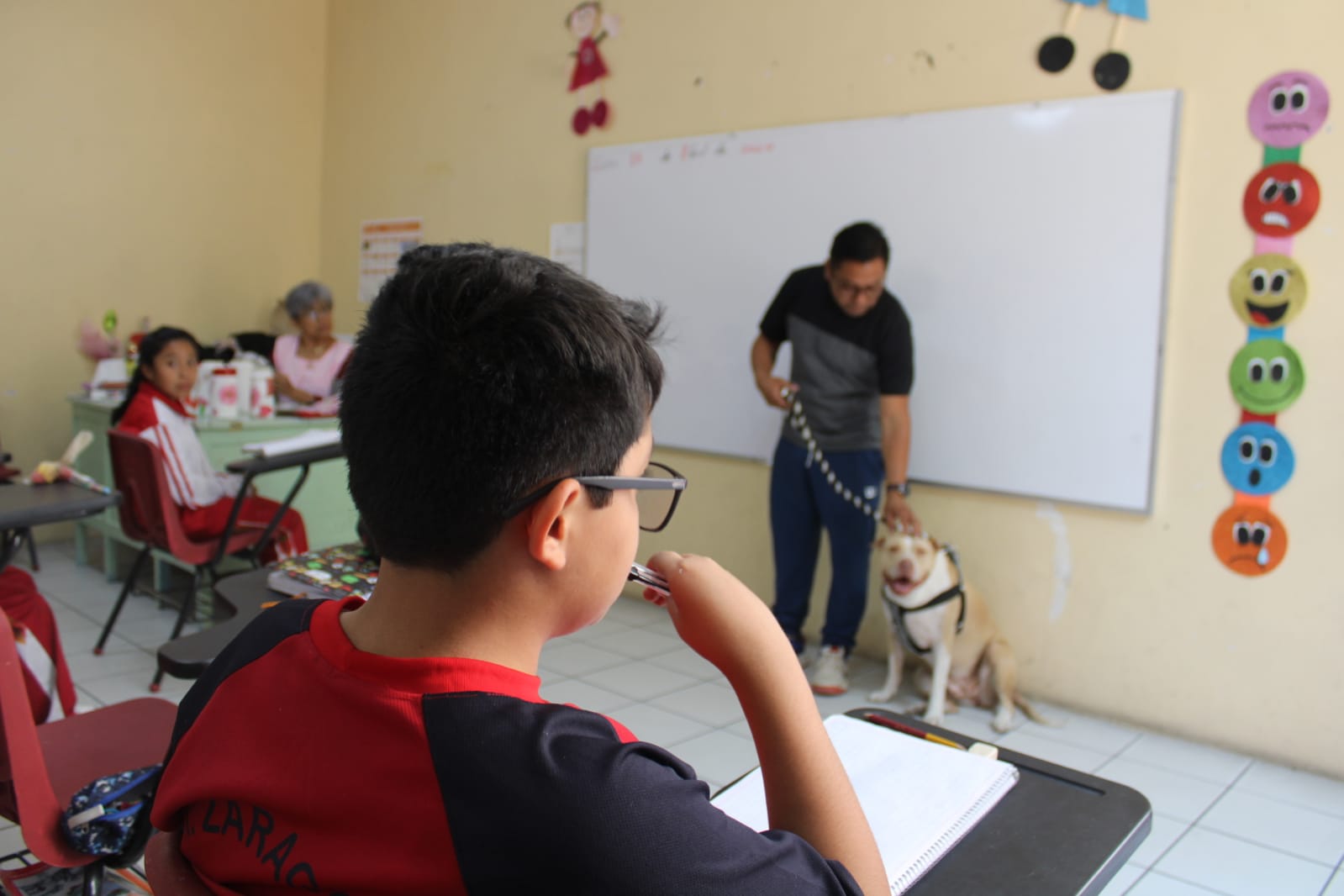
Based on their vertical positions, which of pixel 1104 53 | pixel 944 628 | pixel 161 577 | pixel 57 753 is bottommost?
pixel 161 577

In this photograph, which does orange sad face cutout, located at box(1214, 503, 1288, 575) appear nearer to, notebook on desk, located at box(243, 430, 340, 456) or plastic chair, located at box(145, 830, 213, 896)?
notebook on desk, located at box(243, 430, 340, 456)

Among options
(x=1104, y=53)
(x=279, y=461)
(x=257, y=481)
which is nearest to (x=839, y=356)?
(x=1104, y=53)

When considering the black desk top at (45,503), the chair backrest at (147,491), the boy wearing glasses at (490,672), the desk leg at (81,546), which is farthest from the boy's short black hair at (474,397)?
the desk leg at (81,546)

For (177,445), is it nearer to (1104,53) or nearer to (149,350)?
(149,350)

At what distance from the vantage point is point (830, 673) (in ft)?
10.7

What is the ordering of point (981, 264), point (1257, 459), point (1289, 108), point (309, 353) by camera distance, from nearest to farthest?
point (1289, 108)
point (1257, 459)
point (981, 264)
point (309, 353)

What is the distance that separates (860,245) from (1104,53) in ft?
2.98

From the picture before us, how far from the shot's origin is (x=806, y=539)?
3492 millimetres

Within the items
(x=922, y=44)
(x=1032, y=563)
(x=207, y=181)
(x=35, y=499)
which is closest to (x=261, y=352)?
(x=207, y=181)

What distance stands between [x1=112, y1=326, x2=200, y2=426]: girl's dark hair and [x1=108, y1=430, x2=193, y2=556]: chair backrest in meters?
0.24

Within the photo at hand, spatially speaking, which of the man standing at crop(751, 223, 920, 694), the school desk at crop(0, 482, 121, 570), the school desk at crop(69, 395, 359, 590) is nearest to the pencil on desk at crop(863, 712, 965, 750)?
the school desk at crop(0, 482, 121, 570)

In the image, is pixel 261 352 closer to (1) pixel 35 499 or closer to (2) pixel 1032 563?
(1) pixel 35 499

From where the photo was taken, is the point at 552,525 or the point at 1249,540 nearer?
the point at 552,525

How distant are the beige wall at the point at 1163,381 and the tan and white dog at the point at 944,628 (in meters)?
0.23
